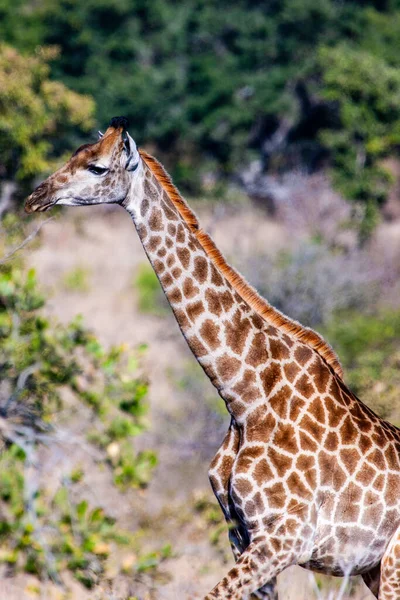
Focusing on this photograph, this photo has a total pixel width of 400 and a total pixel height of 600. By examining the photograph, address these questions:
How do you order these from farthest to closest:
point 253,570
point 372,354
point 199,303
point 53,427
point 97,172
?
point 372,354 < point 53,427 < point 199,303 < point 253,570 < point 97,172

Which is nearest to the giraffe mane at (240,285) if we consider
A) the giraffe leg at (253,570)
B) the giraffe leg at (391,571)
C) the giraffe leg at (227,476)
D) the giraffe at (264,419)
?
the giraffe at (264,419)

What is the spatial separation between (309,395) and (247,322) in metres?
0.55

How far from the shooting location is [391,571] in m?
5.59

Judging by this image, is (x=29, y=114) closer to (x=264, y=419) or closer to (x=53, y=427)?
(x=53, y=427)

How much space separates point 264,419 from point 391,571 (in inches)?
45.0

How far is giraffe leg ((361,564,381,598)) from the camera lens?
5914 mm

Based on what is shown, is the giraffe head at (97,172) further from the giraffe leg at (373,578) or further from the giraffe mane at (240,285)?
the giraffe leg at (373,578)

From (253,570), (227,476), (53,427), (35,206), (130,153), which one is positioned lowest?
(253,570)

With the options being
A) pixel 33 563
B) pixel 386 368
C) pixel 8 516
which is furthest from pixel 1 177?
pixel 33 563

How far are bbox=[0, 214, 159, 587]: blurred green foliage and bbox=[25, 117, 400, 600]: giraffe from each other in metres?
2.23

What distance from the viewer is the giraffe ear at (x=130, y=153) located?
521 cm

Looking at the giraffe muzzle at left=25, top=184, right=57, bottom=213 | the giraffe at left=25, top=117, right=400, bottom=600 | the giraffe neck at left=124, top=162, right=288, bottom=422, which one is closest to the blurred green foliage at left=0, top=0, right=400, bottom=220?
the giraffe at left=25, top=117, right=400, bottom=600

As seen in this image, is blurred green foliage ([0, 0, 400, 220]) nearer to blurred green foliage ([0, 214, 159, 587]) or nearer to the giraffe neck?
blurred green foliage ([0, 214, 159, 587])

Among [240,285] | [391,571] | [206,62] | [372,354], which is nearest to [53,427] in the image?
[240,285]
